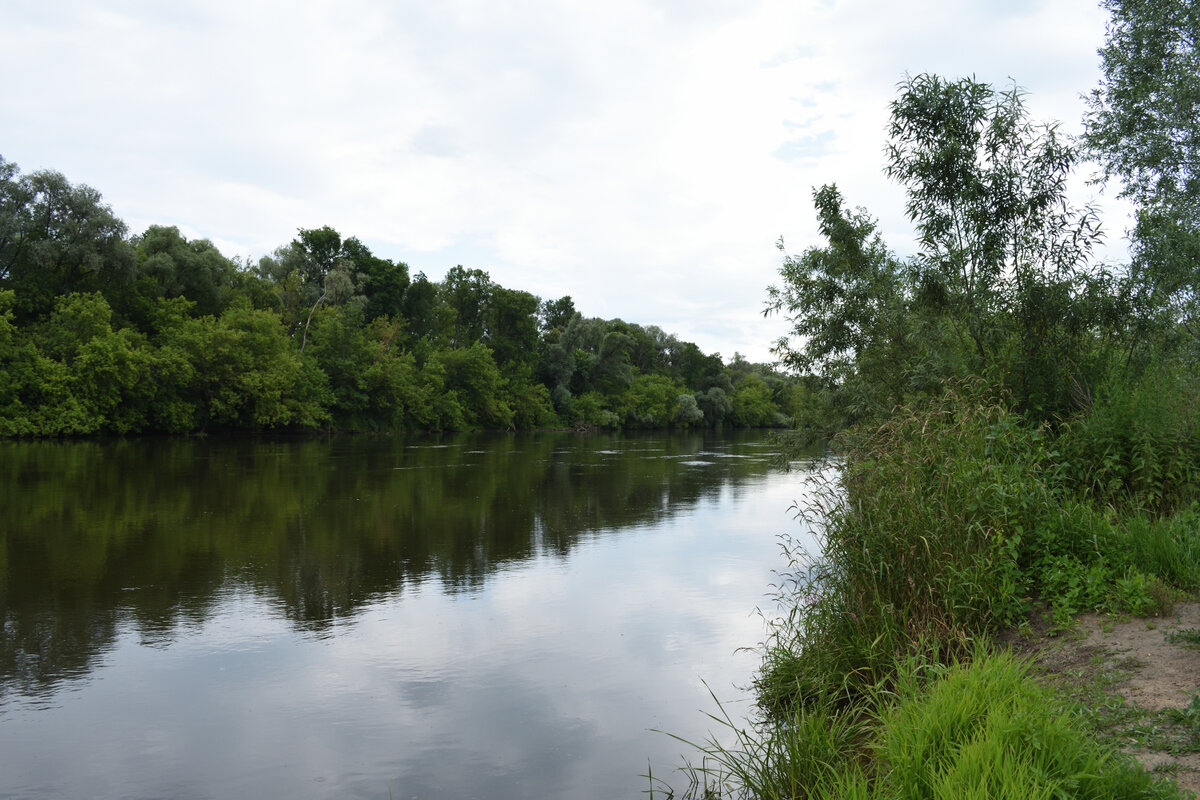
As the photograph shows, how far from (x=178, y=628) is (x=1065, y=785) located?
8588mm

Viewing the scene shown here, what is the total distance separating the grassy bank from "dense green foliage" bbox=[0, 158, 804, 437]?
38.1ft

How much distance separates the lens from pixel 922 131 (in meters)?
10.7

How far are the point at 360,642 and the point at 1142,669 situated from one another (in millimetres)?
6987

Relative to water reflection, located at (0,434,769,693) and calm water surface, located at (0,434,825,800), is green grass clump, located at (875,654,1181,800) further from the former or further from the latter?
water reflection, located at (0,434,769,693)

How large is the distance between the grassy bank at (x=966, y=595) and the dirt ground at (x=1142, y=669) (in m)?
0.18

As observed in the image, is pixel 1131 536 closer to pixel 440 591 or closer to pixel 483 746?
pixel 483 746

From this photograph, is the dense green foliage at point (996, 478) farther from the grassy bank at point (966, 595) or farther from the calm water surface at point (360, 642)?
the calm water surface at point (360, 642)

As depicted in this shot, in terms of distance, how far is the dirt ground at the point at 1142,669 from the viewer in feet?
12.7

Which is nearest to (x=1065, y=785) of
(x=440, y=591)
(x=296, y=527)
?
(x=440, y=591)

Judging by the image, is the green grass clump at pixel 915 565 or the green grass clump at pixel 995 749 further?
the green grass clump at pixel 915 565

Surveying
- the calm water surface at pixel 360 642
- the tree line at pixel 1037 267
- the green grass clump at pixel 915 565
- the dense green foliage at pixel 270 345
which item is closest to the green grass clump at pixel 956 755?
the green grass clump at pixel 915 565

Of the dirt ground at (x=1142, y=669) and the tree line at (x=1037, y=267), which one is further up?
the tree line at (x=1037, y=267)

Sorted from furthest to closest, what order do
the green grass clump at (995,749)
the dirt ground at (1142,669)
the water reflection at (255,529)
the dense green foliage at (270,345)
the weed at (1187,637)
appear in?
the dense green foliage at (270,345)
the water reflection at (255,529)
the weed at (1187,637)
the dirt ground at (1142,669)
the green grass clump at (995,749)

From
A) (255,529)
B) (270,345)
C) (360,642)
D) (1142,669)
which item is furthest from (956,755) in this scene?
(270,345)
